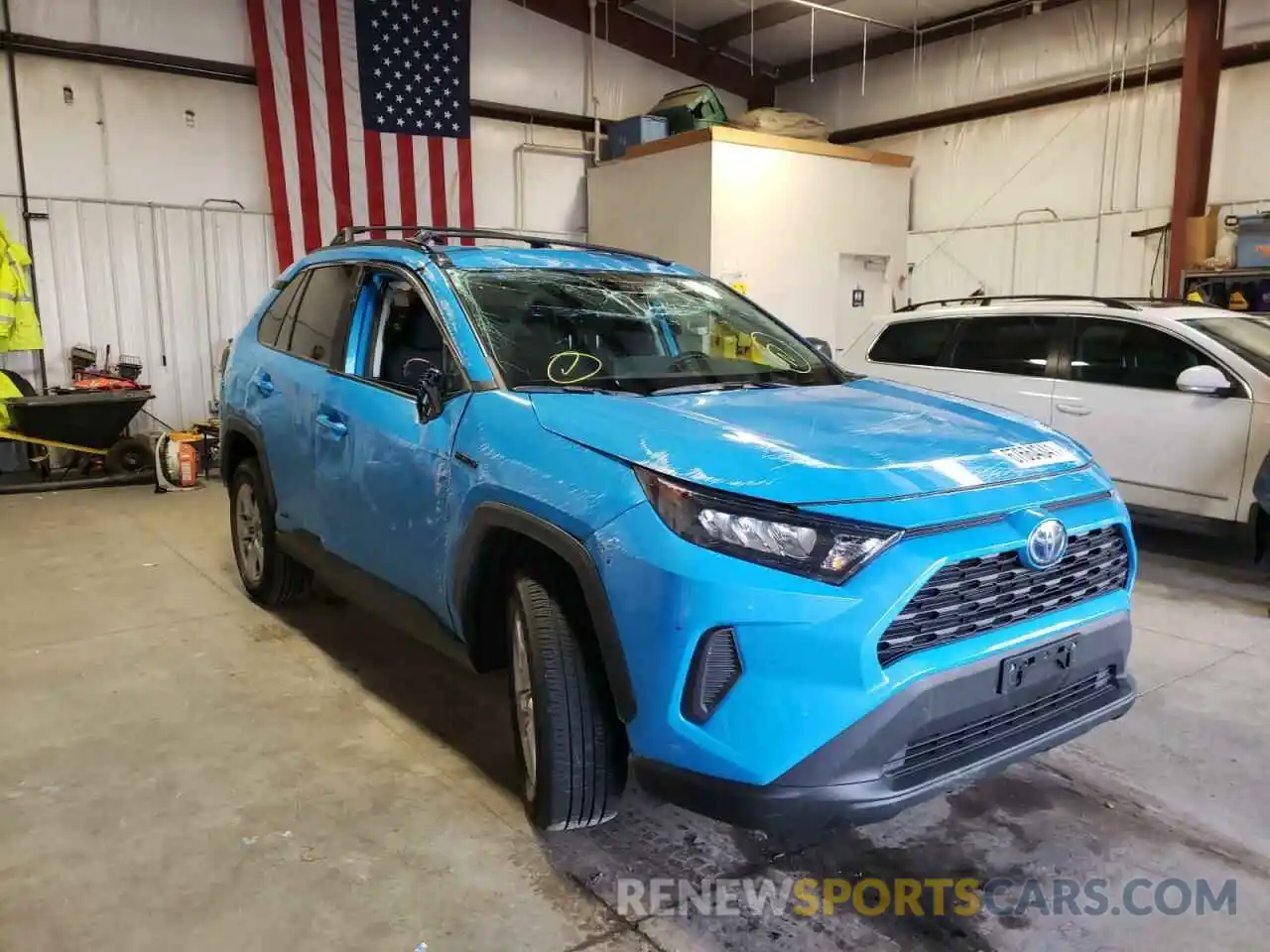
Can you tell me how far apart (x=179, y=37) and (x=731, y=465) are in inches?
357

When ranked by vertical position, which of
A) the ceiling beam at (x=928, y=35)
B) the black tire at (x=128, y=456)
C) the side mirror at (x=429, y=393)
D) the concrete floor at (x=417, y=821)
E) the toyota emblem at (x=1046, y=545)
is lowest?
the concrete floor at (x=417, y=821)

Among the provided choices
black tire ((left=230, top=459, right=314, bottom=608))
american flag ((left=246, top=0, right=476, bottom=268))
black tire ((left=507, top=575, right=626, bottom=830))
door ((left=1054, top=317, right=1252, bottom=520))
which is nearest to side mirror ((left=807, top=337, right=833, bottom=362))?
black tire ((left=507, top=575, right=626, bottom=830))

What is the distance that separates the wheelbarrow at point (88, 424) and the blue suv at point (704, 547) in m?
5.18

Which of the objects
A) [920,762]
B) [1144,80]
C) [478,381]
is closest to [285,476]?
[478,381]

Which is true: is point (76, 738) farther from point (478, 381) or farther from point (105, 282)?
point (105, 282)

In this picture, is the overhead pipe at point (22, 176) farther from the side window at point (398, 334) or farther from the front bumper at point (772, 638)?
the front bumper at point (772, 638)

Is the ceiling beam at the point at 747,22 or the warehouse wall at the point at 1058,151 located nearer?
the warehouse wall at the point at 1058,151

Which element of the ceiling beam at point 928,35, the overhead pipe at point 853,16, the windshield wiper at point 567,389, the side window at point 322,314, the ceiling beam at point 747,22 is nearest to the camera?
the windshield wiper at point 567,389

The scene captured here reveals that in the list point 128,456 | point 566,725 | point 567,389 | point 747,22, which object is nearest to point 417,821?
point 566,725

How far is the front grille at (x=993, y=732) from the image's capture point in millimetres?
1985

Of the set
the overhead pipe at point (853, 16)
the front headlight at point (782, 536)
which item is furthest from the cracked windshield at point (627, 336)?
the overhead pipe at point (853, 16)

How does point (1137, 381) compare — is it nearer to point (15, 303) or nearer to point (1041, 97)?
point (1041, 97)

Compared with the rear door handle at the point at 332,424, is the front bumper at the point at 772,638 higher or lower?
lower

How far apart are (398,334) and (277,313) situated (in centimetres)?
115
